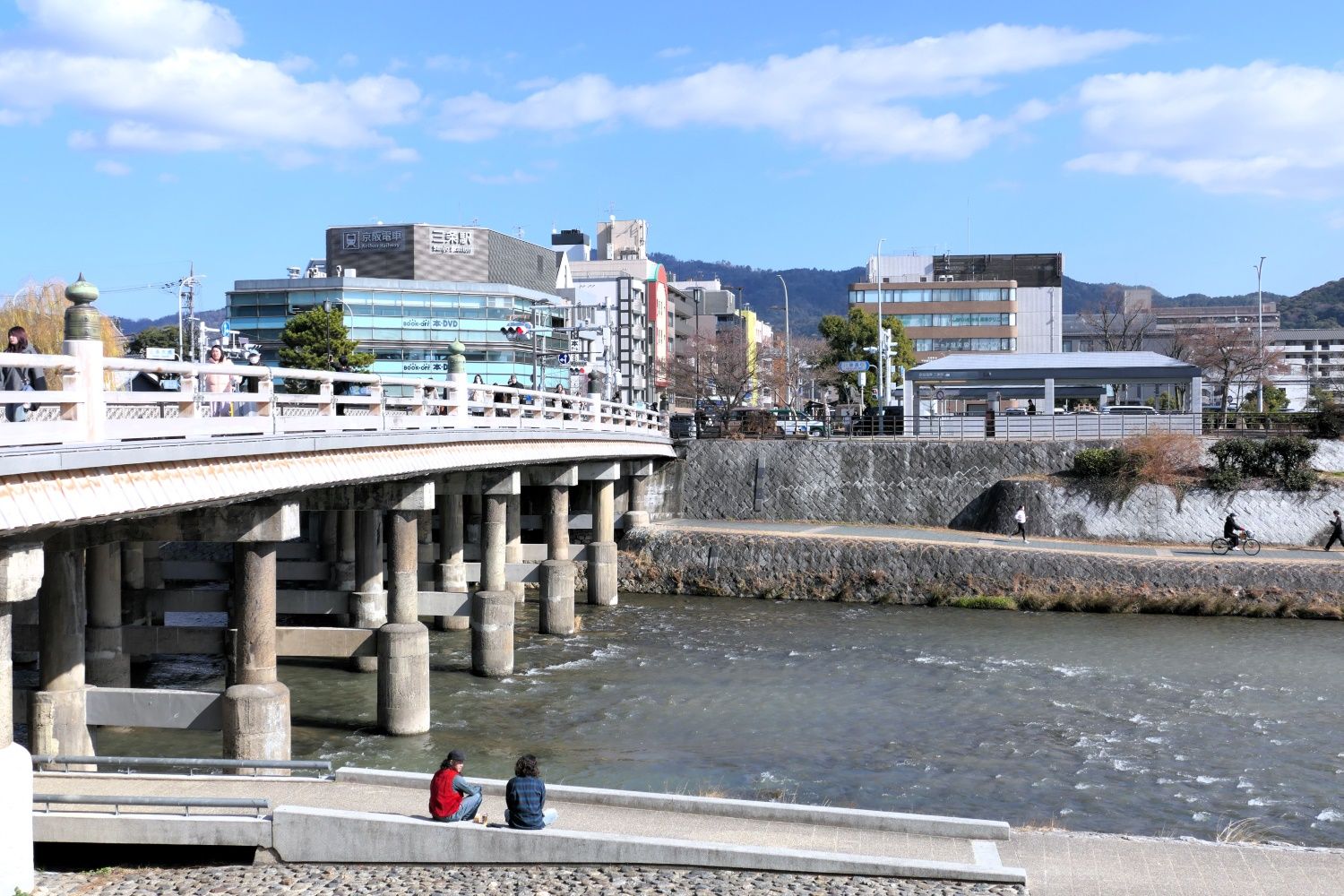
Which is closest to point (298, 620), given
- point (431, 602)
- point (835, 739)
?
point (431, 602)

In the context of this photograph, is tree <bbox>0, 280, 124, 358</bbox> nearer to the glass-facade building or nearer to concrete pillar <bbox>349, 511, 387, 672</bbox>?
the glass-facade building

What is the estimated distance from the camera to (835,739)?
2192 centimetres

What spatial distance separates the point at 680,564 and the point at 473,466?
18.8m

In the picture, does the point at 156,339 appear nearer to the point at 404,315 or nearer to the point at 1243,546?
the point at 404,315

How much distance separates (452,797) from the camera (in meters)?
13.4

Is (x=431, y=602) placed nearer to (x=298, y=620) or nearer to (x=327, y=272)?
A: (x=298, y=620)

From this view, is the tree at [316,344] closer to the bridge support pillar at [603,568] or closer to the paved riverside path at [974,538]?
the paved riverside path at [974,538]

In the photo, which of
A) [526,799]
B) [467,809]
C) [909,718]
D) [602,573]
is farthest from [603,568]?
[526,799]

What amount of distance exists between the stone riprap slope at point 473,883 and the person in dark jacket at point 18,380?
170 inches

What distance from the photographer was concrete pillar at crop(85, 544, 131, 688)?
19641 millimetres

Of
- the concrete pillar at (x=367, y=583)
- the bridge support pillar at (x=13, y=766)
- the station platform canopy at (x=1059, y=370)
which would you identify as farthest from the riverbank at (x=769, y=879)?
the station platform canopy at (x=1059, y=370)

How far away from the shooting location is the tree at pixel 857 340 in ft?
287

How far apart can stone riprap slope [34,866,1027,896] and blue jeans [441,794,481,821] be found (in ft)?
1.66

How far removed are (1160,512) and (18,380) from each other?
125ft
